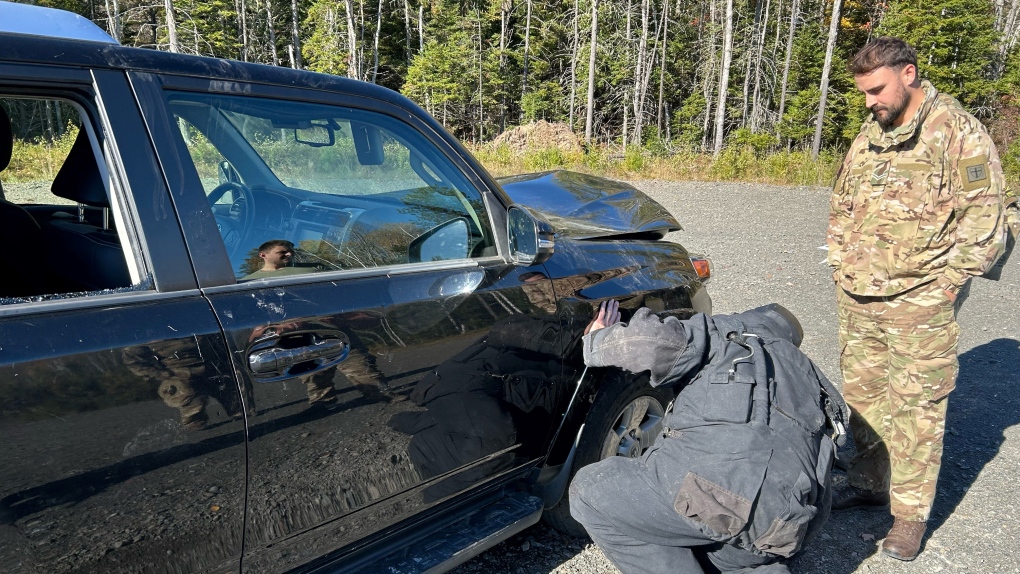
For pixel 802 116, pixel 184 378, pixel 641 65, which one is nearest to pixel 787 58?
pixel 802 116

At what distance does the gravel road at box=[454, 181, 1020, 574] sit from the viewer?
10.3 feet

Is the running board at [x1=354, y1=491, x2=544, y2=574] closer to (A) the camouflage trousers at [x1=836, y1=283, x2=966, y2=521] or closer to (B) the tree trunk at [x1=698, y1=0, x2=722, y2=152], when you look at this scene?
(A) the camouflage trousers at [x1=836, y1=283, x2=966, y2=521]

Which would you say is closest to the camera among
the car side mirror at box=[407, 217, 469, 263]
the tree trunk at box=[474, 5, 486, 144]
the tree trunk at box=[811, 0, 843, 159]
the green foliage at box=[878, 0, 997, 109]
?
the car side mirror at box=[407, 217, 469, 263]

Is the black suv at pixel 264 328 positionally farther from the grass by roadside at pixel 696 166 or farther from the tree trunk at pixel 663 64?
the tree trunk at pixel 663 64

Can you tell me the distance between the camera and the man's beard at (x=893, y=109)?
301 cm

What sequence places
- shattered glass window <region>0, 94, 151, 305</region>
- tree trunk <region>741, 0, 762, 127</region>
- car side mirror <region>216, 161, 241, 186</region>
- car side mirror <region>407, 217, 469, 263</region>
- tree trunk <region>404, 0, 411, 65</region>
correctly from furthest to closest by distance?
tree trunk <region>404, 0, 411, 65</region>
tree trunk <region>741, 0, 762, 127</region>
car side mirror <region>407, 217, 469, 263</region>
car side mirror <region>216, 161, 241, 186</region>
shattered glass window <region>0, 94, 151, 305</region>

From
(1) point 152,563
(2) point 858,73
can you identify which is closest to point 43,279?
(1) point 152,563

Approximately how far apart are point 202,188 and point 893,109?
2824mm

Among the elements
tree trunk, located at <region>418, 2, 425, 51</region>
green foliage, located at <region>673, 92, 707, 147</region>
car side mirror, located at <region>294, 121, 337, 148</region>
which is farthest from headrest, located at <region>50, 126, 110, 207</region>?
tree trunk, located at <region>418, 2, 425, 51</region>

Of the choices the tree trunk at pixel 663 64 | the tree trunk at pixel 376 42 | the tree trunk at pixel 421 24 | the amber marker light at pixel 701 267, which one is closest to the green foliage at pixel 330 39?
the tree trunk at pixel 376 42

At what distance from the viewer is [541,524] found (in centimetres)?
338

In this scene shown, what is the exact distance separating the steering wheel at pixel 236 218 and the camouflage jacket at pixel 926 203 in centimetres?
273

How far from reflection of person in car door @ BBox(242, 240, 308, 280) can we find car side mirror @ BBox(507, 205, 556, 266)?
2.65 ft

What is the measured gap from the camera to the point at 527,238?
2551 millimetres
